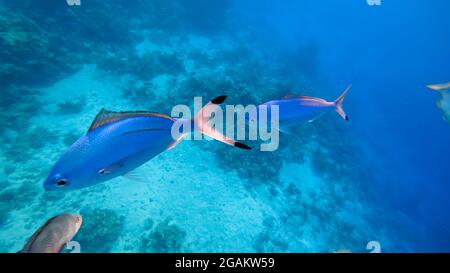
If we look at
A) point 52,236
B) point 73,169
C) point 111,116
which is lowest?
point 52,236

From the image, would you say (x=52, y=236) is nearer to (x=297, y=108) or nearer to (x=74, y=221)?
(x=74, y=221)

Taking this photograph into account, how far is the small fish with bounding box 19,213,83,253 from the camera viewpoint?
6.51 feet

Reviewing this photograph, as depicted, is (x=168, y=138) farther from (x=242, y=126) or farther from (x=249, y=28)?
(x=249, y=28)

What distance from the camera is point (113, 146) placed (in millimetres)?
1859

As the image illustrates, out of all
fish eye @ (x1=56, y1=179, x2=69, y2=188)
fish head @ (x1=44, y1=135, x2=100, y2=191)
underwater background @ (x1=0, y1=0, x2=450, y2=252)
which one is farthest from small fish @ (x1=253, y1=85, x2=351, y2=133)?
fish eye @ (x1=56, y1=179, x2=69, y2=188)

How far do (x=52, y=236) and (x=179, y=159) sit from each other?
242 inches

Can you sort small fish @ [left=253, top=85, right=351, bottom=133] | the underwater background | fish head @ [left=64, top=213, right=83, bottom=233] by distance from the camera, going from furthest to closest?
the underwater background < small fish @ [left=253, top=85, right=351, bottom=133] < fish head @ [left=64, top=213, right=83, bottom=233]

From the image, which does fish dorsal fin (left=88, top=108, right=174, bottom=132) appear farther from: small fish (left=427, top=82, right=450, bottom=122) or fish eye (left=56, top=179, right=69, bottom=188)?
small fish (left=427, top=82, right=450, bottom=122)

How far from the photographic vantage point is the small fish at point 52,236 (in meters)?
1.98

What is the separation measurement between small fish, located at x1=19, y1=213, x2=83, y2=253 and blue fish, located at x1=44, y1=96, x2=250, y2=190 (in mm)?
522

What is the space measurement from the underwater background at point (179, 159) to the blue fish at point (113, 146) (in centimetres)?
383

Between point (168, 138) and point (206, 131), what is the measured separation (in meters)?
0.34
